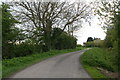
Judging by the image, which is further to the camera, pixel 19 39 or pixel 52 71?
pixel 19 39

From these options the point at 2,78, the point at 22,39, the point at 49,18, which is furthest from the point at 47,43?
the point at 2,78

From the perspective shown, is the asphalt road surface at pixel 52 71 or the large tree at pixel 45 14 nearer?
the asphalt road surface at pixel 52 71

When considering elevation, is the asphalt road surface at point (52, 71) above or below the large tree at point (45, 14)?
below

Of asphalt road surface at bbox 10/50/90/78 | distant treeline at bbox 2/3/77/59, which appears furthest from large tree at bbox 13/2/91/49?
asphalt road surface at bbox 10/50/90/78

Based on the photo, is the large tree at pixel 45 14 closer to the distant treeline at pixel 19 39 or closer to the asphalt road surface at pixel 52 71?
the distant treeline at pixel 19 39

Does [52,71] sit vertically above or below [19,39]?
below

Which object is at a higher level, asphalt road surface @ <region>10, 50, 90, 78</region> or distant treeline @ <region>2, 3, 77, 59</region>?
distant treeline @ <region>2, 3, 77, 59</region>

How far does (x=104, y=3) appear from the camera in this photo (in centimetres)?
1195

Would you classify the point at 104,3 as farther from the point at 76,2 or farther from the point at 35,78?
the point at 76,2

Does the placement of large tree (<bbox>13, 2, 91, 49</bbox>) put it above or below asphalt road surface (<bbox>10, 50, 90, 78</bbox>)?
above

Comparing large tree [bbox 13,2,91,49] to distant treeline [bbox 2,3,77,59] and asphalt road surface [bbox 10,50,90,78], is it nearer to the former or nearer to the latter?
distant treeline [bbox 2,3,77,59]

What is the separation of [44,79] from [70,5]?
19.6 meters

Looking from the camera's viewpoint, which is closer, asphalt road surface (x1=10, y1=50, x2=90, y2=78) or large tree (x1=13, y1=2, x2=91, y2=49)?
asphalt road surface (x1=10, y1=50, x2=90, y2=78)

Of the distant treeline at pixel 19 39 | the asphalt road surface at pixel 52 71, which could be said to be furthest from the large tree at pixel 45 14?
the asphalt road surface at pixel 52 71
